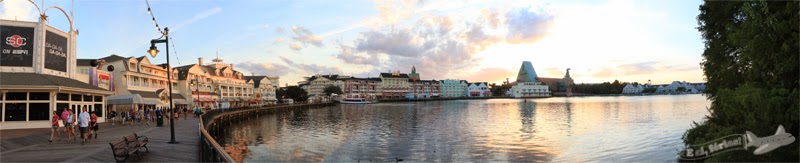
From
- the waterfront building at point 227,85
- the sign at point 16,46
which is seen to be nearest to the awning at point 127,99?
the sign at point 16,46

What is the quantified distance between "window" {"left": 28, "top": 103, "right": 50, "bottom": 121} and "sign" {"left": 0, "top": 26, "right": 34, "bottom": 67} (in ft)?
9.00

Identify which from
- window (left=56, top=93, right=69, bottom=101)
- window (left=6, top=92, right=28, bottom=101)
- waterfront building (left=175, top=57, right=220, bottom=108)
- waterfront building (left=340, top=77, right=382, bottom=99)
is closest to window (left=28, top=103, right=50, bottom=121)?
window (left=6, top=92, right=28, bottom=101)

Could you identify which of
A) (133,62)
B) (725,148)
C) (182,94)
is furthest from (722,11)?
(182,94)

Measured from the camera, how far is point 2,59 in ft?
83.5

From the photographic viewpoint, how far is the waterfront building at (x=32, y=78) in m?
24.3

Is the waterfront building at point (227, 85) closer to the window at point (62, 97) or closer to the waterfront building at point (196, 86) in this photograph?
the waterfront building at point (196, 86)

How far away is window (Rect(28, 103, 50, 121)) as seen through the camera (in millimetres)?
25234

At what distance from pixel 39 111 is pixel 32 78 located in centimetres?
194

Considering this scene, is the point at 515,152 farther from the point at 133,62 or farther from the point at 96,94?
the point at 133,62

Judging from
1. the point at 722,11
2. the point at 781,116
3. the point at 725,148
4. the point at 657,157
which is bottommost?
the point at 657,157

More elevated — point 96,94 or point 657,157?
point 96,94

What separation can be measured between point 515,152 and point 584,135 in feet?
36.9

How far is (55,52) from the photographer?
2783cm

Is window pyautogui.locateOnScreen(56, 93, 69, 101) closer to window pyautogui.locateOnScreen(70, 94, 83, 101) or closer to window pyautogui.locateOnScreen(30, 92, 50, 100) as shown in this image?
window pyautogui.locateOnScreen(70, 94, 83, 101)
